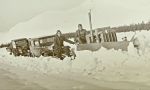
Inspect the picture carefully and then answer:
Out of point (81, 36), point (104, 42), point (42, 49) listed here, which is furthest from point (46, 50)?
point (104, 42)

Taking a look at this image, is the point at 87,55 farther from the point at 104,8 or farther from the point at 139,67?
the point at 104,8

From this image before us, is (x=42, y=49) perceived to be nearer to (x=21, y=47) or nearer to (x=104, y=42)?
(x=21, y=47)

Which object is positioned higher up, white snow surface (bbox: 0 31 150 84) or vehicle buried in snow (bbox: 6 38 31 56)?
vehicle buried in snow (bbox: 6 38 31 56)

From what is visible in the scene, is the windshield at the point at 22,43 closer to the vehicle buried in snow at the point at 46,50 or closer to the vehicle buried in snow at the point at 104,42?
the vehicle buried in snow at the point at 46,50

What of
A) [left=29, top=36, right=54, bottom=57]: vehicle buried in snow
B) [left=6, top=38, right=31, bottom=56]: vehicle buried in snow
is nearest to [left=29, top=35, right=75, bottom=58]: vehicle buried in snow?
[left=29, top=36, right=54, bottom=57]: vehicle buried in snow

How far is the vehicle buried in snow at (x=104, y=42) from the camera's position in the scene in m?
13.4

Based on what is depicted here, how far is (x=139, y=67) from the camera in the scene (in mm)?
10477

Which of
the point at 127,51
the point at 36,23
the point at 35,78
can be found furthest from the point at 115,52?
the point at 36,23

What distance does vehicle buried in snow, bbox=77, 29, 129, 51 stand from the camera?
43.9ft

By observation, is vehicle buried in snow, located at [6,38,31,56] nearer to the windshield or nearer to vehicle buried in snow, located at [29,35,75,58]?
the windshield

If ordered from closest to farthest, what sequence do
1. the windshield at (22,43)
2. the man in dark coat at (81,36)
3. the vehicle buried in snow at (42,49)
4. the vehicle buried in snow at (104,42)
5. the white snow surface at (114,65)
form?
the white snow surface at (114,65) < the vehicle buried in snow at (104,42) < the man in dark coat at (81,36) < the vehicle buried in snow at (42,49) < the windshield at (22,43)

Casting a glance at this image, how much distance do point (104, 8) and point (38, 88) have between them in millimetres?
101036

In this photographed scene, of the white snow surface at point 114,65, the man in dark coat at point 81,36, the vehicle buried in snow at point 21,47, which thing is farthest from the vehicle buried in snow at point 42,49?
the white snow surface at point 114,65

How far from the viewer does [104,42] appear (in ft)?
47.1
